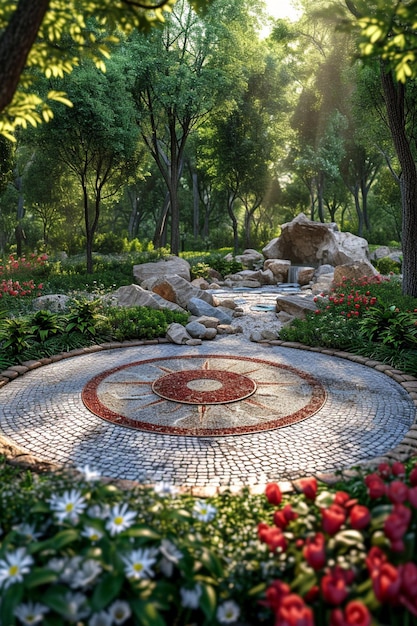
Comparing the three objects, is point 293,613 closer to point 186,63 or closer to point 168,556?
point 168,556

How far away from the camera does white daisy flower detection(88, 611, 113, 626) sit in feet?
6.19

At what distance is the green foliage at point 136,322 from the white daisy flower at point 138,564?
24.1 ft

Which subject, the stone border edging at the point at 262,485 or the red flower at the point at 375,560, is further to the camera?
the stone border edging at the point at 262,485

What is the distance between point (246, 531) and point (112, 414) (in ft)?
9.71

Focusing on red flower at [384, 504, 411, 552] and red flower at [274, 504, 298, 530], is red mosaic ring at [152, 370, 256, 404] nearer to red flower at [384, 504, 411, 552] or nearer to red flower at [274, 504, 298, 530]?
red flower at [274, 504, 298, 530]

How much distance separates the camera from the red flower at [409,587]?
5.86 feet

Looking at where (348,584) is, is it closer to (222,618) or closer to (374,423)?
(222,618)

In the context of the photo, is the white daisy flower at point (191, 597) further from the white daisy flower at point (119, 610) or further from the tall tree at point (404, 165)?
the tall tree at point (404, 165)

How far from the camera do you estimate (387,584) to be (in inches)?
70.3

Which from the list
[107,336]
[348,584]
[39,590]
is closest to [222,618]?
[348,584]

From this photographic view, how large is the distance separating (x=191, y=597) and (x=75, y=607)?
0.51m

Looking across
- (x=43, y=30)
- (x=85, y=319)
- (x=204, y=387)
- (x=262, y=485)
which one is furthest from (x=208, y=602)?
(x=85, y=319)

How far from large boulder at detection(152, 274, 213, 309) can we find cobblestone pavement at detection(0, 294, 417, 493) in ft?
18.6

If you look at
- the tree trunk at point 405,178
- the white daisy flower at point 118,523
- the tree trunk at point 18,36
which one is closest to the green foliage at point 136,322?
the tree trunk at point 405,178
